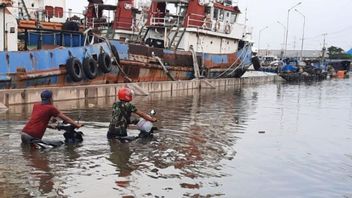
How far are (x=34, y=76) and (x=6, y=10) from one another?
2.75 metres

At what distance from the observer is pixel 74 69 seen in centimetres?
2011

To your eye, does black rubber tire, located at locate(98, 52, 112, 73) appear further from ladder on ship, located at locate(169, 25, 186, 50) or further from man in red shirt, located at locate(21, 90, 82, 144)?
man in red shirt, located at locate(21, 90, 82, 144)

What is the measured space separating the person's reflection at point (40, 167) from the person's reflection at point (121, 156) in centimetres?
109

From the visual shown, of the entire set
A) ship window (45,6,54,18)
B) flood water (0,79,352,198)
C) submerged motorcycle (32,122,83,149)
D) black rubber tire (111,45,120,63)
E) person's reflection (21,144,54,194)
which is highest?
ship window (45,6,54,18)

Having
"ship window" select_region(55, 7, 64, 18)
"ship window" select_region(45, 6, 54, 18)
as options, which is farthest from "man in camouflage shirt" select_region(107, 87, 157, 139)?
"ship window" select_region(55, 7, 64, 18)

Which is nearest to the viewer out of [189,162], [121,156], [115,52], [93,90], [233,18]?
[189,162]

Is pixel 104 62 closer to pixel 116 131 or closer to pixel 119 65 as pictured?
pixel 119 65

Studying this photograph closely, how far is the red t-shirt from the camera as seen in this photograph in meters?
8.40

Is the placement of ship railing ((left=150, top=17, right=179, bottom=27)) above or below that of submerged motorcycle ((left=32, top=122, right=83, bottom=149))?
above

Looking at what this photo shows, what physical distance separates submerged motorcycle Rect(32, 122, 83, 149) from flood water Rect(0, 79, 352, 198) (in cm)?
16

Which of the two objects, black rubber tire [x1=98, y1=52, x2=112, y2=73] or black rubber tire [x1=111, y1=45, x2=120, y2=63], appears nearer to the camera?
black rubber tire [x1=98, y1=52, x2=112, y2=73]

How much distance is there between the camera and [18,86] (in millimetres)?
A: 17812

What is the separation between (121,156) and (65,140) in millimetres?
1517

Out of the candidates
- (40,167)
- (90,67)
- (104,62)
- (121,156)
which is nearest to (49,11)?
(104,62)
